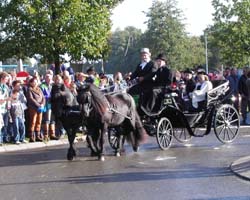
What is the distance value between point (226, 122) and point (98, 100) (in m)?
3.74

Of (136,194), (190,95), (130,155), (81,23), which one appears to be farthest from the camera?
(81,23)

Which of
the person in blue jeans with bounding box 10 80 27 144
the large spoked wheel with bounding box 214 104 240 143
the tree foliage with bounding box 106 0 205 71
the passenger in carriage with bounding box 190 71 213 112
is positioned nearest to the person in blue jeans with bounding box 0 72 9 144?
the person in blue jeans with bounding box 10 80 27 144

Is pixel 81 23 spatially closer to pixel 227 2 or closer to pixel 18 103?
pixel 18 103

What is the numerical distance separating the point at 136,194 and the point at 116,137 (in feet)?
15.1

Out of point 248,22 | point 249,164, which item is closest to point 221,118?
point 249,164

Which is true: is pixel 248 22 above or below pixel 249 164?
above

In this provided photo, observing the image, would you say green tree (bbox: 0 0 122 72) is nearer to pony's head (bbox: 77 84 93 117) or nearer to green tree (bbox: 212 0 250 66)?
pony's head (bbox: 77 84 93 117)

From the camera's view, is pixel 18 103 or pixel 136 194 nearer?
pixel 136 194

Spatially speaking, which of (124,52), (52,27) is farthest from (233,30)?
(124,52)

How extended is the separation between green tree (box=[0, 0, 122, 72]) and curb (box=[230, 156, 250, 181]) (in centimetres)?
893

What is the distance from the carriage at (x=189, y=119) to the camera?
12.5m

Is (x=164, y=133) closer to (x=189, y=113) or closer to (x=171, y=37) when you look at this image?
(x=189, y=113)

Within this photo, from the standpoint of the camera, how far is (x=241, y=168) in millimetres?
9555

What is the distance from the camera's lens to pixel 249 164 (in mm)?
9711
